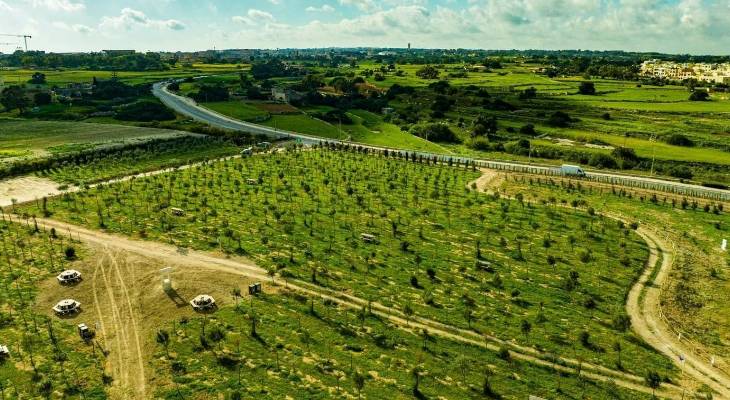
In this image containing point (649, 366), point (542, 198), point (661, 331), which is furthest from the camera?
point (542, 198)

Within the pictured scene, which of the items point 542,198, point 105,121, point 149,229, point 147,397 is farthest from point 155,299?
point 105,121

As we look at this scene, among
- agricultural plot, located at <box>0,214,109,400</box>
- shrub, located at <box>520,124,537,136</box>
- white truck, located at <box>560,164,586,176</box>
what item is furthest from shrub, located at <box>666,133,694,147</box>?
agricultural plot, located at <box>0,214,109,400</box>

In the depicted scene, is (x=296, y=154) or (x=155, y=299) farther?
(x=296, y=154)

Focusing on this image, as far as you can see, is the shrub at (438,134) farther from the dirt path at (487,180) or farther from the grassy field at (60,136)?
the grassy field at (60,136)

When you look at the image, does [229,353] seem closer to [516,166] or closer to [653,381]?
[653,381]

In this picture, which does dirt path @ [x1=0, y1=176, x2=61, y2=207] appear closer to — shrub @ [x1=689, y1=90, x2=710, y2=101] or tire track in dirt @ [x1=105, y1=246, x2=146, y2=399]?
tire track in dirt @ [x1=105, y1=246, x2=146, y2=399]

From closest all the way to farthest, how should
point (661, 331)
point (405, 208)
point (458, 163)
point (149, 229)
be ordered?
point (661, 331) → point (149, 229) → point (405, 208) → point (458, 163)

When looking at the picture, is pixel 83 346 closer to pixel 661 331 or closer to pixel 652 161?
pixel 661 331
